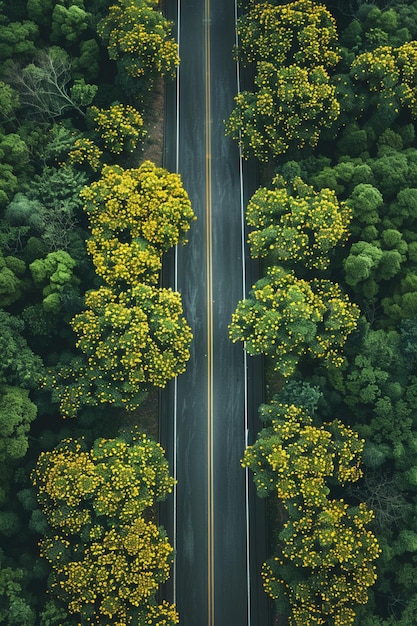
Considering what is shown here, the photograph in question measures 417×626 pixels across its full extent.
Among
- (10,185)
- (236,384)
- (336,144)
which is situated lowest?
(236,384)

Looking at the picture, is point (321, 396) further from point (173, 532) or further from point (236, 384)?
point (173, 532)

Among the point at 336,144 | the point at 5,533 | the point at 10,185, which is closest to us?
the point at 5,533

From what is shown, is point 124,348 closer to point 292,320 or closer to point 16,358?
point 16,358

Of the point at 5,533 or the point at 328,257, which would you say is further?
the point at 328,257

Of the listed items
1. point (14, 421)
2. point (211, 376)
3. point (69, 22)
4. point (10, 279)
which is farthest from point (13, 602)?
point (69, 22)

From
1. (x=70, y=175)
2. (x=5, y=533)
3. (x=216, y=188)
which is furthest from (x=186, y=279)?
(x=5, y=533)

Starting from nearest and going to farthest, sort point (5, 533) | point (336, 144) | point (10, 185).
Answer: point (5, 533), point (10, 185), point (336, 144)

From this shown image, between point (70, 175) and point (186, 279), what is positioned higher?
point (70, 175)
